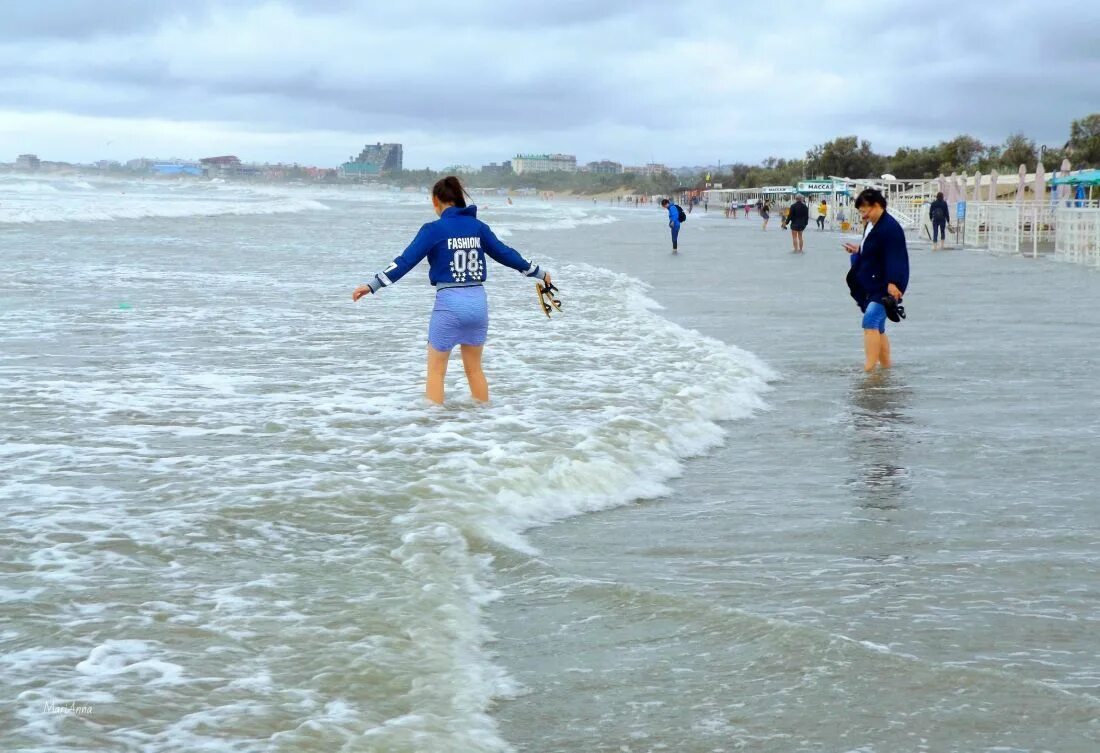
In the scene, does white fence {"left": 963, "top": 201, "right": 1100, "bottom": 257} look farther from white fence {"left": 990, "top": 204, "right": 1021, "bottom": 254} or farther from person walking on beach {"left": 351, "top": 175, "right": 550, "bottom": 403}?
person walking on beach {"left": 351, "top": 175, "right": 550, "bottom": 403}

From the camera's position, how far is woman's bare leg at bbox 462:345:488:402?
8.91 meters

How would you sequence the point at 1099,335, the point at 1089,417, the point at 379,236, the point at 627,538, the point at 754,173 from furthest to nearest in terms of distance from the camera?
the point at 754,173, the point at 379,236, the point at 1099,335, the point at 1089,417, the point at 627,538

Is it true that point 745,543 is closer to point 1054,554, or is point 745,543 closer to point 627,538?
point 627,538

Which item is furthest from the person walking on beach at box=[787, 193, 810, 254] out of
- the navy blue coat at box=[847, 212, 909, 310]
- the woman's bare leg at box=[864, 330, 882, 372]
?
the woman's bare leg at box=[864, 330, 882, 372]

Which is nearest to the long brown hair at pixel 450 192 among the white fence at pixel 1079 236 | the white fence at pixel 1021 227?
the white fence at pixel 1079 236

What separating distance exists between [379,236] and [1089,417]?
31387 millimetres

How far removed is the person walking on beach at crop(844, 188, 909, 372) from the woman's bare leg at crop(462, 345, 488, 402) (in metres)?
3.58

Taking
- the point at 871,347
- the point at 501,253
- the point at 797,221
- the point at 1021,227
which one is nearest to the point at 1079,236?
the point at 1021,227

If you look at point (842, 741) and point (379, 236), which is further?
point (379, 236)

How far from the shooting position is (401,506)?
5926mm

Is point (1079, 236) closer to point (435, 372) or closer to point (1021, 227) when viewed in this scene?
point (1021, 227)

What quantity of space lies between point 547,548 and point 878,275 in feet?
20.6

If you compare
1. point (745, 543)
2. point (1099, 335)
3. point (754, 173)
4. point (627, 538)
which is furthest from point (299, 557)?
point (754, 173)

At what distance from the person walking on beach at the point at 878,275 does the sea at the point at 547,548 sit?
34 centimetres
